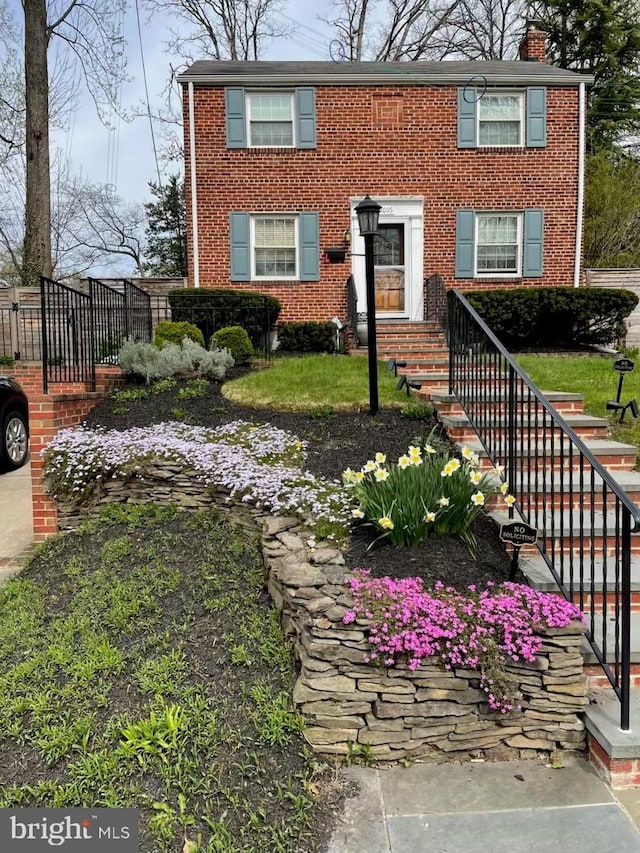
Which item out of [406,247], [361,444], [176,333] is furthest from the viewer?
[406,247]

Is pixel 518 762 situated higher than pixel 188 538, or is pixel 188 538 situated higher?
pixel 188 538

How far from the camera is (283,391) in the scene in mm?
6250

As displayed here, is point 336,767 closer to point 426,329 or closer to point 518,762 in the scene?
point 518,762

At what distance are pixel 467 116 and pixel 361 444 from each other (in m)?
9.95

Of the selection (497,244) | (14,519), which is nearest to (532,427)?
(14,519)

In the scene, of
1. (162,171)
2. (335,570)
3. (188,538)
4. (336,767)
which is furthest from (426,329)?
(162,171)

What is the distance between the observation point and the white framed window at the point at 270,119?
39.3 ft

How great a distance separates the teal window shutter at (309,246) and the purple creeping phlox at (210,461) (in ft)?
24.0

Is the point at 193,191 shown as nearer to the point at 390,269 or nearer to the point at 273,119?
the point at 273,119

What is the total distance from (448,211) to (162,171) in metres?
16.2

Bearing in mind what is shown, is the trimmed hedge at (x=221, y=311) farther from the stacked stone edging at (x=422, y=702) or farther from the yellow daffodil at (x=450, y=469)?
the stacked stone edging at (x=422, y=702)

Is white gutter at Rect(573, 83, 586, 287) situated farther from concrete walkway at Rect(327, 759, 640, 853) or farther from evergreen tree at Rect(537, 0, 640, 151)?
concrete walkway at Rect(327, 759, 640, 853)

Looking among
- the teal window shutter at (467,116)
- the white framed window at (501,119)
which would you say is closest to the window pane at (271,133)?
the teal window shutter at (467,116)

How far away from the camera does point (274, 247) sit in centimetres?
1220
